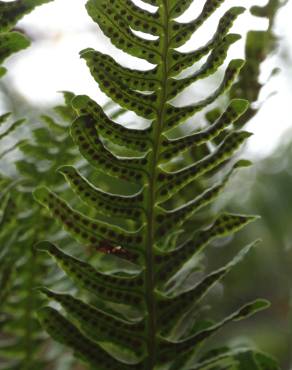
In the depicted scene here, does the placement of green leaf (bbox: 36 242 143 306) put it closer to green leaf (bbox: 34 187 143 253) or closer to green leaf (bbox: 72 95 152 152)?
green leaf (bbox: 34 187 143 253)

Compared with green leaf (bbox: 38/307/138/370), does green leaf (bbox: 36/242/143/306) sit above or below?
above

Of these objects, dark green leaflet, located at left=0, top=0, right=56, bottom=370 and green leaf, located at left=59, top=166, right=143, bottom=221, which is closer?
green leaf, located at left=59, top=166, right=143, bottom=221

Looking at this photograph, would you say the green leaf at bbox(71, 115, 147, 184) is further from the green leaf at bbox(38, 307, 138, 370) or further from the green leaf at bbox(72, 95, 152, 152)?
the green leaf at bbox(38, 307, 138, 370)

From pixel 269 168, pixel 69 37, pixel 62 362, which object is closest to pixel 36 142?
pixel 62 362

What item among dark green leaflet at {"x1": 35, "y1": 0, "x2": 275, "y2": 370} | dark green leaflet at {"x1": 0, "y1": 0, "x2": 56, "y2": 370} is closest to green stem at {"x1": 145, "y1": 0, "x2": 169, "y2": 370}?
dark green leaflet at {"x1": 35, "y1": 0, "x2": 275, "y2": 370}

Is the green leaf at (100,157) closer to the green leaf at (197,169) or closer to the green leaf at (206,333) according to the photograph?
the green leaf at (197,169)

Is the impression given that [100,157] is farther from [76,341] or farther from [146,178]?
[76,341]

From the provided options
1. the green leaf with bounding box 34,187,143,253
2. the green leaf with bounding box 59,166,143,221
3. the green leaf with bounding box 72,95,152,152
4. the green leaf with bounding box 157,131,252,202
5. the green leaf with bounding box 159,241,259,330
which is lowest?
the green leaf with bounding box 159,241,259,330

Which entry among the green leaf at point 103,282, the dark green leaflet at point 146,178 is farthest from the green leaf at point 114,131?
the green leaf at point 103,282
